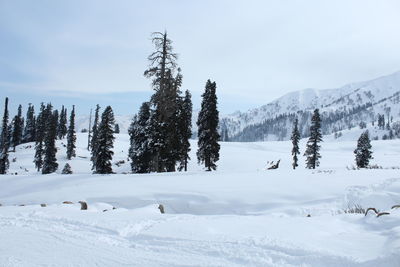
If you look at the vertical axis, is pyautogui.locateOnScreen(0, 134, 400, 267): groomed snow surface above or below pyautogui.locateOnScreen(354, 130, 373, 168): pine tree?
below

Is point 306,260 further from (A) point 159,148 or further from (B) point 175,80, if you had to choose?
(A) point 159,148

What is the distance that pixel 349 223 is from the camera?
5.85m

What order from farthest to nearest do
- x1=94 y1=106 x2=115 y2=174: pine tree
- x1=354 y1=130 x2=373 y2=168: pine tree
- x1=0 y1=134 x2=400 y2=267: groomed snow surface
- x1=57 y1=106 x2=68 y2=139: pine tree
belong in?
x1=57 y1=106 x2=68 y2=139: pine tree < x1=354 y1=130 x2=373 y2=168: pine tree < x1=94 y1=106 x2=115 y2=174: pine tree < x1=0 y1=134 x2=400 y2=267: groomed snow surface

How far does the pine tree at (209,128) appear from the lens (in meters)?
32.5

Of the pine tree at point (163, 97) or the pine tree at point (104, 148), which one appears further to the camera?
the pine tree at point (104, 148)

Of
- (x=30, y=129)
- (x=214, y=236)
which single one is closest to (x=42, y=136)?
(x=30, y=129)

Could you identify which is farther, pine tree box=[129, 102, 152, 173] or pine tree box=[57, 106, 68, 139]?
pine tree box=[57, 106, 68, 139]

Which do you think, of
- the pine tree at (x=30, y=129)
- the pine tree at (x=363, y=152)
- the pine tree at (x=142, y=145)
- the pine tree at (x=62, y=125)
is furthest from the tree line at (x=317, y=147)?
the pine tree at (x=30, y=129)

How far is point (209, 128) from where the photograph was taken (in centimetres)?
3281

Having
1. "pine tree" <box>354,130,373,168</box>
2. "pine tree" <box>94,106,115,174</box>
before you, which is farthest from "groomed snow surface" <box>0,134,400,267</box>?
"pine tree" <box>354,130,373,168</box>

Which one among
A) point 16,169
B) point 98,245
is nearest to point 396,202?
point 98,245

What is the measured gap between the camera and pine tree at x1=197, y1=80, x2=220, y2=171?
107 ft

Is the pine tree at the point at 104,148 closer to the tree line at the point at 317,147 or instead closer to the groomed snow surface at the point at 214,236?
the groomed snow surface at the point at 214,236

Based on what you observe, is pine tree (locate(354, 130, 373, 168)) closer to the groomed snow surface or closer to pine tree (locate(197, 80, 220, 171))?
pine tree (locate(197, 80, 220, 171))
